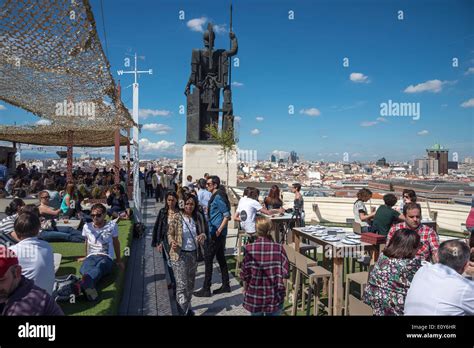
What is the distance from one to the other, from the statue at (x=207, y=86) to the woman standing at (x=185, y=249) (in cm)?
1130

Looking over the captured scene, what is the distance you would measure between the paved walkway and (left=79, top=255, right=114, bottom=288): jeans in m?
0.47

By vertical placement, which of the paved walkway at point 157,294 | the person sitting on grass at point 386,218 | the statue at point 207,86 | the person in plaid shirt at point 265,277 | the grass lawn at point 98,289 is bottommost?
the paved walkway at point 157,294

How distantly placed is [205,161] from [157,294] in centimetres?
1063

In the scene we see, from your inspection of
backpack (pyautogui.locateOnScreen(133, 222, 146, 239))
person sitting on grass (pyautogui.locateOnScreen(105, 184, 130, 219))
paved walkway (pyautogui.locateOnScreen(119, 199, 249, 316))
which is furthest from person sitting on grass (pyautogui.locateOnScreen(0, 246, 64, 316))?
person sitting on grass (pyautogui.locateOnScreen(105, 184, 130, 219))

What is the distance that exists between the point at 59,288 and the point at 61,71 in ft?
13.7

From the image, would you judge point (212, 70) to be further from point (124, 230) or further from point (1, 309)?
point (1, 309)

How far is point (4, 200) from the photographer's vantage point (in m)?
10.3

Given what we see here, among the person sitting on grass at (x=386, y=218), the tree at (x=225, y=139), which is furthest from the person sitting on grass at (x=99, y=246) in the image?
the tree at (x=225, y=139)

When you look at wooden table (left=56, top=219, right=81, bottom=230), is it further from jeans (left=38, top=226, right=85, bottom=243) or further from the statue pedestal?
the statue pedestal

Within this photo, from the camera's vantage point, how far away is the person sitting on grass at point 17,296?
2.01 meters

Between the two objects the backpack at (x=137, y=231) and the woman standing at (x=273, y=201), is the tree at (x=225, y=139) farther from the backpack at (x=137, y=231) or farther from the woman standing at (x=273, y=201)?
the woman standing at (x=273, y=201)

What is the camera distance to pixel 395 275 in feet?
8.96

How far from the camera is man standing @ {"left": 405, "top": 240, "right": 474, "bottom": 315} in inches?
88.7
